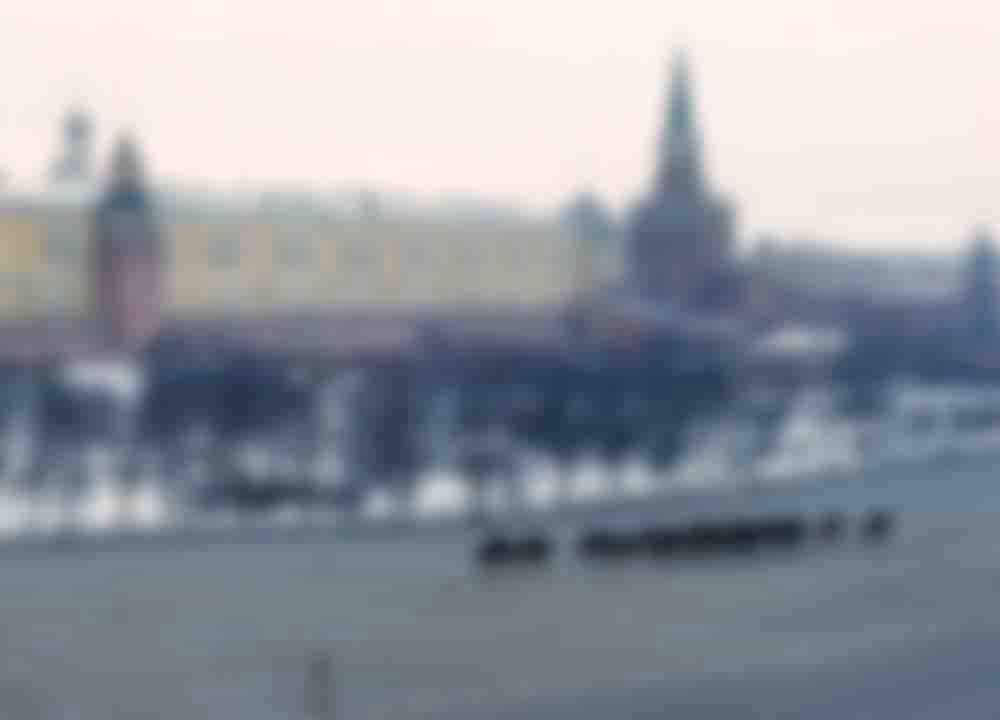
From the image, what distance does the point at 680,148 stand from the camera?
534 inches

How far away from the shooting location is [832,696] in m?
4.71

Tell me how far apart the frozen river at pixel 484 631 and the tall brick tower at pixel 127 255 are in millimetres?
4814

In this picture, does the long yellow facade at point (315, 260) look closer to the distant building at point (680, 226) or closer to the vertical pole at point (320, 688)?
the distant building at point (680, 226)

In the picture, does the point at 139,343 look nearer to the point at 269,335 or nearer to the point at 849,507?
the point at 269,335

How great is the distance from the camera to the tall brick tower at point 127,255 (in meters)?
12.1

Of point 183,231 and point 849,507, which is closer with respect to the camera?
point 849,507

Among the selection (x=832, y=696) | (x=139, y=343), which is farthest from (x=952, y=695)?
(x=139, y=343)

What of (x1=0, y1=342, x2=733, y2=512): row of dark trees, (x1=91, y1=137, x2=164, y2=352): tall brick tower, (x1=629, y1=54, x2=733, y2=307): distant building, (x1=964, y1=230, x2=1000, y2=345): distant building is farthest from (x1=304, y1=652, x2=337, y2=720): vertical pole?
(x1=629, y1=54, x2=733, y2=307): distant building

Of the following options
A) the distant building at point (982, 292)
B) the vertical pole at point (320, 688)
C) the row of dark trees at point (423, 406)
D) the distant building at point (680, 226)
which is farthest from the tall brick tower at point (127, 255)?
the vertical pole at point (320, 688)

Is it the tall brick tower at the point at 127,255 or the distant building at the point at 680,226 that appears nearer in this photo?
the tall brick tower at the point at 127,255

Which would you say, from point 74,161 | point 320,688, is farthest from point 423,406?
point 320,688

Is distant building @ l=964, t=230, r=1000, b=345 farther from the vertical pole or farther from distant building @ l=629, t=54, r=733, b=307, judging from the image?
the vertical pole

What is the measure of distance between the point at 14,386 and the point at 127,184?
2.47 meters

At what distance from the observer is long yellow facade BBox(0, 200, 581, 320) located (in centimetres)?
1262
